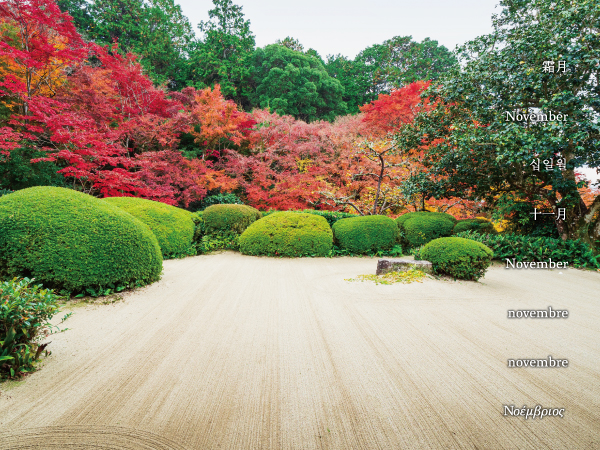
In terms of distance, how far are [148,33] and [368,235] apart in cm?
1961

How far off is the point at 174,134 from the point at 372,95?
51.7ft

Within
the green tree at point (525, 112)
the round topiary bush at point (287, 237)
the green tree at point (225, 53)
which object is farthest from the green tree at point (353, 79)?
the round topiary bush at point (287, 237)

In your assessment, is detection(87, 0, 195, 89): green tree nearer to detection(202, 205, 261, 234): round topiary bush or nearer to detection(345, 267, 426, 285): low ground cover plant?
detection(202, 205, 261, 234): round topiary bush

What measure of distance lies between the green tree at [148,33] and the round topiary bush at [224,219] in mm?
13015

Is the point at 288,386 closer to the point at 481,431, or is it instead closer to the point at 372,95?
the point at 481,431

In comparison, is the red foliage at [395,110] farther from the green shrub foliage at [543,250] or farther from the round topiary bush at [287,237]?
the round topiary bush at [287,237]

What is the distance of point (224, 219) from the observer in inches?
301

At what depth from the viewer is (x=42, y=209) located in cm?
343

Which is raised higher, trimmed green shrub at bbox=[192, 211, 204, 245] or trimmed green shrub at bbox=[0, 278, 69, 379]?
trimmed green shrub at bbox=[192, 211, 204, 245]

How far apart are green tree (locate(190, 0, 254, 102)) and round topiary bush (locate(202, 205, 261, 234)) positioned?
10.9 m

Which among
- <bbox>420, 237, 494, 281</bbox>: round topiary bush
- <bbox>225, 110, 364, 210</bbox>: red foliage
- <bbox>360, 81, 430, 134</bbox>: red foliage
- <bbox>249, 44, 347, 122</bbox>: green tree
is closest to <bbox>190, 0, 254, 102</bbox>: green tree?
<bbox>249, 44, 347, 122</bbox>: green tree

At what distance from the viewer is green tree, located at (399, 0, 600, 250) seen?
5.44 meters

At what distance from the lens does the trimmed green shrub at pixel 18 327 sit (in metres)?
1.83

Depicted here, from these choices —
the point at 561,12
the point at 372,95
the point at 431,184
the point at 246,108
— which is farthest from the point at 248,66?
the point at 561,12
